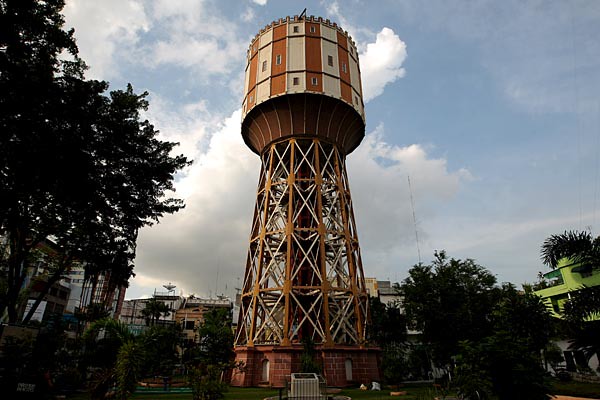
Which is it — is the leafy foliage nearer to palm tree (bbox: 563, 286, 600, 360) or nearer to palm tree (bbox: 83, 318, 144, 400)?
palm tree (bbox: 83, 318, 144, 400)

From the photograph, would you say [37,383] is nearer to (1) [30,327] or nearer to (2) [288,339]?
(1) [30,327]

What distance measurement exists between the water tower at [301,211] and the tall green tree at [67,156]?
10.4 m

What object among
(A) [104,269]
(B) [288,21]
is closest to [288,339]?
(A) [104,269]

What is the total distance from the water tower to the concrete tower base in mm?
Answer: 52

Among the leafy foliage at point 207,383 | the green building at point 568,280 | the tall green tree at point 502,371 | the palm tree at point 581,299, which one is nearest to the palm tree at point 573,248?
the palm tree at point 581,299

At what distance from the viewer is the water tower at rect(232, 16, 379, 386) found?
2152 centimetres

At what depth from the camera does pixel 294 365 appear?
66.9ft

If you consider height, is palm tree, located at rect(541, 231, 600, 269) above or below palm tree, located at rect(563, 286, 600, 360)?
above

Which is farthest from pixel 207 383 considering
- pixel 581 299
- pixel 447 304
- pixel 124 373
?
pixel 447 304

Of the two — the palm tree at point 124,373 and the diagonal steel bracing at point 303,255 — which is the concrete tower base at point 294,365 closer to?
the diagonal steel bracing at point 303,255

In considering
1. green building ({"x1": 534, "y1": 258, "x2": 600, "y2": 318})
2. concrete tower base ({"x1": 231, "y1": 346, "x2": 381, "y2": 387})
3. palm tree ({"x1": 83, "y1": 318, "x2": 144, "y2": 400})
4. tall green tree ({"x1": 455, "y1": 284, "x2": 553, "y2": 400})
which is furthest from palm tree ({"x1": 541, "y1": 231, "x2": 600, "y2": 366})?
green building ({"x1": 534, "y1": 258, "x2": 600, "y2": 318})

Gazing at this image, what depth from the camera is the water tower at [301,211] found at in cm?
2152

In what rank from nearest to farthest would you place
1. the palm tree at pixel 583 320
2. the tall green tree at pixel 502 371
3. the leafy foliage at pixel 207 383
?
the tall green tree at pixel 502 371 < the leafy foliage at pixel 207 383 < the palm tree at pixel 583 320

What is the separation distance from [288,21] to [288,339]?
2229 centimetres
